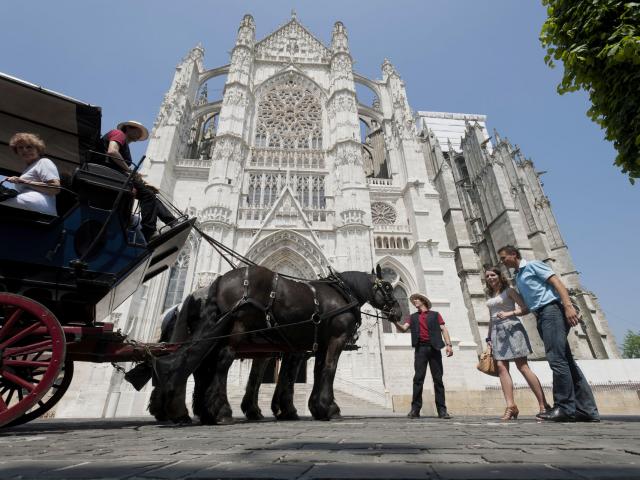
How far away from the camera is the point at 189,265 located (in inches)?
608

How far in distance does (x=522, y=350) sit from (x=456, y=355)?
40.1 ft

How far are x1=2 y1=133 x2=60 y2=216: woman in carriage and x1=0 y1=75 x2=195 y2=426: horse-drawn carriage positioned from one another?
8 centimetres

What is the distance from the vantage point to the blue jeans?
311cm

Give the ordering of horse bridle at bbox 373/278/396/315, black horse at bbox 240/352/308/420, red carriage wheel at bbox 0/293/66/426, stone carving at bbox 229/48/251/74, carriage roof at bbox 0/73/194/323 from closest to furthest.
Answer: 1. red carriage wheel at bbox 0/293/66/426
2. carriage roof at bbox 0/73/194/323
3. black horse at bbox 240/352/308/420
4. horse bridle at bbox 373/278/396/315
5. stone carving at bbox 229/48/251/74

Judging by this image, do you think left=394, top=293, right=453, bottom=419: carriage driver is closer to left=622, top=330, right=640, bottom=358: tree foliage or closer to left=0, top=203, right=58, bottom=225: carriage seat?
left=0, top=203, right=58, bottom=225: carriage seat

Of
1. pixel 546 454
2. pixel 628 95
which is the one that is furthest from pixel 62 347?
pixel 628 95

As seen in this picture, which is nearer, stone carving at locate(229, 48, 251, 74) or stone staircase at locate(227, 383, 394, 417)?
stone staircase at locate(227, 383, 394, 417)

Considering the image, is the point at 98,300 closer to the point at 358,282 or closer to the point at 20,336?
the point at 20,336

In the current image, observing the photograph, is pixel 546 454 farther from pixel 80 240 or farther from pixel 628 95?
pixel 628 95

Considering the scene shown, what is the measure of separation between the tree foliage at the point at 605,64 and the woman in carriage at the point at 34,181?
19.5ft

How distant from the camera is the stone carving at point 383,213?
1937 centimetres

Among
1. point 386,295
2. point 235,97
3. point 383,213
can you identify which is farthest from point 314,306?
point 235,97

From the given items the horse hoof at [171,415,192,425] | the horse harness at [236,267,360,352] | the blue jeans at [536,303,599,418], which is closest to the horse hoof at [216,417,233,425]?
the horse hoof at [171,415,192,425]

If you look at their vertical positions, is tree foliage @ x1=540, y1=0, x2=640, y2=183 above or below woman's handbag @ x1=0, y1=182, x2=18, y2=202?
above
